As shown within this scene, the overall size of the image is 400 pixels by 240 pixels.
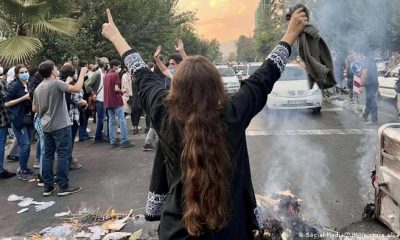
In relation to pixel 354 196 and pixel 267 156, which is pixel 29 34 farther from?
pixel 354 196

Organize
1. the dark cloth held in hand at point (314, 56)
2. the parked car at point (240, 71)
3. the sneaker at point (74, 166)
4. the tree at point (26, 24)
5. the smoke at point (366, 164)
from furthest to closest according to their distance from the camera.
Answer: the parked car at point (240, 71)
the tree at point (26, 24)
the sneaker at point (74, 166)
the smoke at point (366, 164)
the dark cloth held in hand at point (314, 56)

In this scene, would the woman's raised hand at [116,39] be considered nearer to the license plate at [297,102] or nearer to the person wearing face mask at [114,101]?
the person wearing face mask at [114,101]

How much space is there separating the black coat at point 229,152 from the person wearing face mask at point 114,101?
271 inches

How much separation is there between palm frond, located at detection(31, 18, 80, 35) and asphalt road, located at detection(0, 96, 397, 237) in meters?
2.85

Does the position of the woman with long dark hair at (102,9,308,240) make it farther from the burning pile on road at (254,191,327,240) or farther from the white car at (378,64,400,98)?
the white car at (378,64,400,98)

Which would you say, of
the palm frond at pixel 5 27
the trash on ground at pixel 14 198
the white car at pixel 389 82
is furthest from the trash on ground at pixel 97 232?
the white car at pixel 389 82

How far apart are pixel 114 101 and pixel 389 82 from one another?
8.79m

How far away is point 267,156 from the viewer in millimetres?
7469

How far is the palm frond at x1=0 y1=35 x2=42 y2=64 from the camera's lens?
9.06m

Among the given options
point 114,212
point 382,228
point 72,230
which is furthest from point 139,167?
point 382,228

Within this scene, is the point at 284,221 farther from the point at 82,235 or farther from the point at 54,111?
the point at 54,111

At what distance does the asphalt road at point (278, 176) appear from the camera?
16.4 feet

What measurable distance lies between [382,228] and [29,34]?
9117mm

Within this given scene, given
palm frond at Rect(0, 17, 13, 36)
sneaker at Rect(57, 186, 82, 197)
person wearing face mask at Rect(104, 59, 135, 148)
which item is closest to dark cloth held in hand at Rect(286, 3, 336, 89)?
sneaker at Rect(57, 186, 82, 197)
